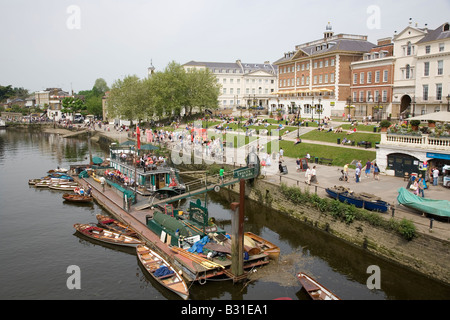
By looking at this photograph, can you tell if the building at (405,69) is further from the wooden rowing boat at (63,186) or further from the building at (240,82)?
the building at (240,82)

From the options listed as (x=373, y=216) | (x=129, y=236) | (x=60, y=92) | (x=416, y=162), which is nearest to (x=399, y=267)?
(x=373, y=216)

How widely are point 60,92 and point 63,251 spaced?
7046 inches

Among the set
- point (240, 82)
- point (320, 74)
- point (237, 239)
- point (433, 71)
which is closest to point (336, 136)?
point (433, 71)

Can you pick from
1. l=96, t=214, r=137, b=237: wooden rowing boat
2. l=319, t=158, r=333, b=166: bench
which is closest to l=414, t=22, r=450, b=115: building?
l=319, t=158, r=333, b=166: bench

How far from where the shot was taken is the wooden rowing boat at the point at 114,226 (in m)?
25.8

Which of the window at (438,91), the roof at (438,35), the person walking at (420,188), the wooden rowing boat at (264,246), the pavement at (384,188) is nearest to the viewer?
the pavement at (384,188)

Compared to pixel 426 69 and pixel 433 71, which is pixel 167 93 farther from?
pixel 433 71

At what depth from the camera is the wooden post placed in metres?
19.2

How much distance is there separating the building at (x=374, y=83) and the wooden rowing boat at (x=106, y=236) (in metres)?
42.3

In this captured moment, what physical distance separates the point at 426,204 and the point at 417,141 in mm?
9730

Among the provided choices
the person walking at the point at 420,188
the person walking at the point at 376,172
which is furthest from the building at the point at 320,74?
the person walking at the point at 420,188

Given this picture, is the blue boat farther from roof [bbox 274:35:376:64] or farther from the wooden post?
roof [bbox 274:35:376:64]

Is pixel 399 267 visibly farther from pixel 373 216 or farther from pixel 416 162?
pixel 416 162

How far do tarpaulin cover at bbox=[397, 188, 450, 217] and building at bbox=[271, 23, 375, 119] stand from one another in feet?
117
